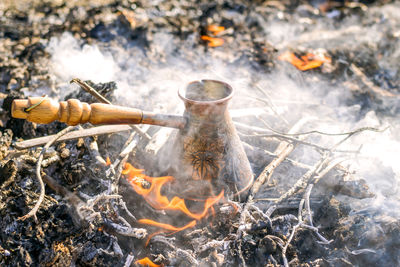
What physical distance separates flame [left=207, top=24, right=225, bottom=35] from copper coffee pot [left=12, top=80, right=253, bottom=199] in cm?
550

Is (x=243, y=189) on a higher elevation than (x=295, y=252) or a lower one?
higher

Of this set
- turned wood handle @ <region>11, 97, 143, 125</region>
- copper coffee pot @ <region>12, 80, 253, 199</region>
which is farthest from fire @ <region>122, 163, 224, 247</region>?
turned wood handle @ <region>11, 97, 143, 125</region>

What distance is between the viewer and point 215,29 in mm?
8133

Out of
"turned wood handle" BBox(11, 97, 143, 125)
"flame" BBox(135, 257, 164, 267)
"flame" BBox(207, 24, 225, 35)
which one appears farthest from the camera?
"flame" BBox(207, 24, 225, 35)

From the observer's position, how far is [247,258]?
9.33 feet

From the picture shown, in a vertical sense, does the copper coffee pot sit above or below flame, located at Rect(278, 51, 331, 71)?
above

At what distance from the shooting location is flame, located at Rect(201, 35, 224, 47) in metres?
7.43

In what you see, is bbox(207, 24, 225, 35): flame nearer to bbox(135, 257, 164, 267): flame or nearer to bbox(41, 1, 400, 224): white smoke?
bbox(41, 1, 400, 224): white smoke

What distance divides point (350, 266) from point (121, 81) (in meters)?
4.47

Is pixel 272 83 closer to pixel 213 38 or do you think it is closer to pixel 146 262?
pixel 213 38

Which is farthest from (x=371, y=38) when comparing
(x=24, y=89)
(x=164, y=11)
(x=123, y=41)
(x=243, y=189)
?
(x=24, y=89)

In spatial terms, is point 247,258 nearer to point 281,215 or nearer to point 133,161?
point 281,215

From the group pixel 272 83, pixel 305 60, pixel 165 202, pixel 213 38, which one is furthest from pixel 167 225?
pixel 213 38

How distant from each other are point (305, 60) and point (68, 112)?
234 inches
